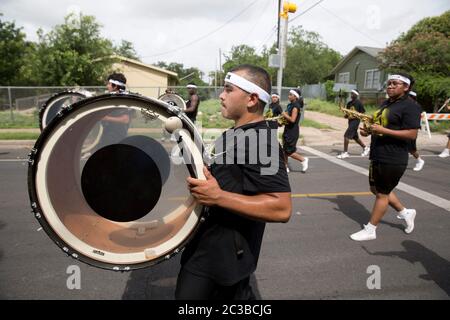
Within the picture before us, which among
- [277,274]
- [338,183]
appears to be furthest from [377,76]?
[277,274]

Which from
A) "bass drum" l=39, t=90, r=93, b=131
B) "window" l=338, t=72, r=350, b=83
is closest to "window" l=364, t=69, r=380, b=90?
"window" l=338, t=72, r=350, b=83

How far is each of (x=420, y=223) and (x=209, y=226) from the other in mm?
4052

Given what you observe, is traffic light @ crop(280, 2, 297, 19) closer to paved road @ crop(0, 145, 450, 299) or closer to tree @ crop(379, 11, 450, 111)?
paved road @ crop(0, 145, 450, 299)

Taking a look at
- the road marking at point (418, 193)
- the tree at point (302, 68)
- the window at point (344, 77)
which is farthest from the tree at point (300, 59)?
the road marking at point (418, 193)

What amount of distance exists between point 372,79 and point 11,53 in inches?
1190

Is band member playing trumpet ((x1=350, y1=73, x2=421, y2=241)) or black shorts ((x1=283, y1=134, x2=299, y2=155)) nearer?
band member playing trumpet ((x1=350, y1=73, x2=421, y2=241))

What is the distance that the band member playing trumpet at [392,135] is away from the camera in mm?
3752

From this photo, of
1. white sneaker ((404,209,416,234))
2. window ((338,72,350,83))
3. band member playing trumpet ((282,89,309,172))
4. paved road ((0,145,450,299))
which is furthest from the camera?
window ((338,72,350,83))

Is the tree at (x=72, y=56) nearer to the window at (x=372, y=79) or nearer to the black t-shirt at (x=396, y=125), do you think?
the black t-shirt at (x=396, y=125)

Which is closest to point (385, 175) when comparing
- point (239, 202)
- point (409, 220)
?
point (409, 220)

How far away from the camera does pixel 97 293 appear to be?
9.64 ft

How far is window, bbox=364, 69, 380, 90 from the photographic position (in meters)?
30.6

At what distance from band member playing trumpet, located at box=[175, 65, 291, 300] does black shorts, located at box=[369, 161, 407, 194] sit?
8.32 feet

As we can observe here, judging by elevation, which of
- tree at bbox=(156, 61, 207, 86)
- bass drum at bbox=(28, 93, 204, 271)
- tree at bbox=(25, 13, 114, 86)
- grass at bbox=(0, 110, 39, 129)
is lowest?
grass at bbox=(0, 110, 39, 129)
